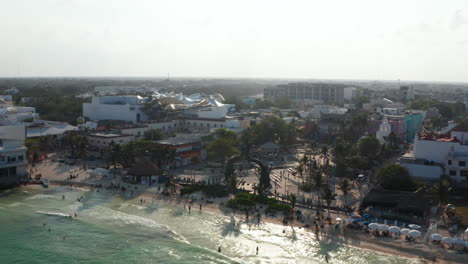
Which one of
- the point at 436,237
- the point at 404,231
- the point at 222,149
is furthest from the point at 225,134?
the point at 436,237

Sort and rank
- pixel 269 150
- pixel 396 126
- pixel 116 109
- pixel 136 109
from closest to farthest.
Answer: pixel 269 150 → pixel 396 126 → pixel 136 109 → pixel 116 109

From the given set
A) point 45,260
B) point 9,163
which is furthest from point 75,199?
point 45,260

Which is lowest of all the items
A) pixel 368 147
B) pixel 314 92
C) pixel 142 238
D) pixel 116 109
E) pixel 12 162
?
pixel 142 238

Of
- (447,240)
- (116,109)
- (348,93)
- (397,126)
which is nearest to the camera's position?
(447,240)

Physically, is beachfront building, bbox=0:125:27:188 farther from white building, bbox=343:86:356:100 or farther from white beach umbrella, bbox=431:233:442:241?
white building, bbox=343:86:356:100

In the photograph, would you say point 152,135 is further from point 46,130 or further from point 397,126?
point 397,126
